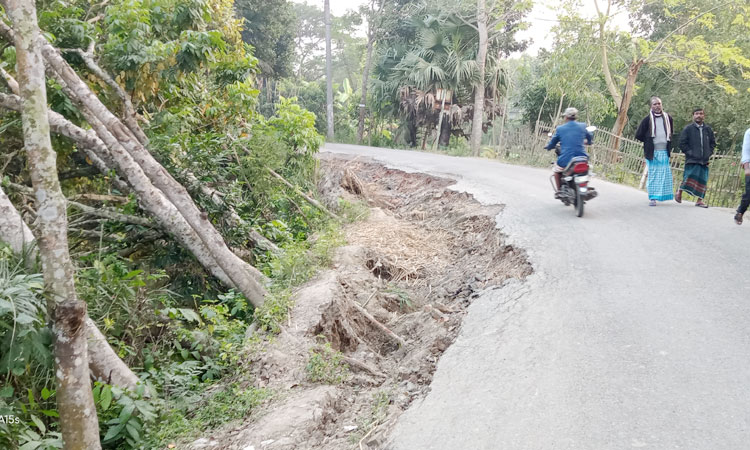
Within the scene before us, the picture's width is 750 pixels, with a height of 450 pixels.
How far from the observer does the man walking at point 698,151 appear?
885cm

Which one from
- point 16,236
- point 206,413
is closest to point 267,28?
point 16,236

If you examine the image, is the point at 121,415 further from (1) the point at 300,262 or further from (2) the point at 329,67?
(2) the point at 329,67

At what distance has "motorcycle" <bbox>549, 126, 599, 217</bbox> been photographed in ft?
25.7

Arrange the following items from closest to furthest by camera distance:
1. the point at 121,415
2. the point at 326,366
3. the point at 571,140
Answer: the point at 121,415
the point at 326,366
the point at 571,140

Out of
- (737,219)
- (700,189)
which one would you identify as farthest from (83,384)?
(700,189)

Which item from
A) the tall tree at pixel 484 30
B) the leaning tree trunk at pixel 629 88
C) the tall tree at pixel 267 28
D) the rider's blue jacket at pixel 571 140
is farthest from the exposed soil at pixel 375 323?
the tall tree at pixel 267 28

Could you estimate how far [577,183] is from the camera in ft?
25.8

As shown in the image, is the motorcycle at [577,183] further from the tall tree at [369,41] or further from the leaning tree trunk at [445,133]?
the tall tree at [369,41]

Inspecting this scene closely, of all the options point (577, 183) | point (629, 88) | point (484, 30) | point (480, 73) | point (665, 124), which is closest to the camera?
point (577, 183)

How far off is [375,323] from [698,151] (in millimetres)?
6842

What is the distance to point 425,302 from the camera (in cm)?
620

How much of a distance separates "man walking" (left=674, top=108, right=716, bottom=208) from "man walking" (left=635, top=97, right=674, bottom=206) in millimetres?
301

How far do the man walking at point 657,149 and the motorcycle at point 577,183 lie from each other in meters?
1.49

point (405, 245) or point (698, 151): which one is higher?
point (698, 151)
